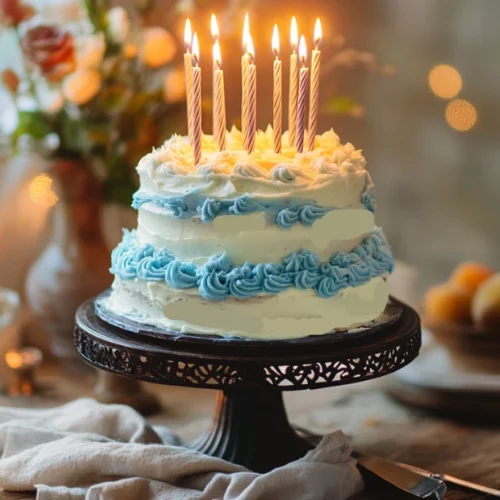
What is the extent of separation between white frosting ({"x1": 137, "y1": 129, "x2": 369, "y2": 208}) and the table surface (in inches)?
25.1

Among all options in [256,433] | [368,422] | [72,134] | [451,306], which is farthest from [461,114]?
[256,433]

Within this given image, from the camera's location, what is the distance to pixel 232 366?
5.45ft

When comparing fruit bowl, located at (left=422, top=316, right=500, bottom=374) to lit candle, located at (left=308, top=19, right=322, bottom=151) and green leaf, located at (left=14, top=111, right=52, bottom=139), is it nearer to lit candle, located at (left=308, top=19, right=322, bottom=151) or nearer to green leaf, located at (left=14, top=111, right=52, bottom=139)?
lit candle, located at (left=308, top=19, right=322, bottom=151)

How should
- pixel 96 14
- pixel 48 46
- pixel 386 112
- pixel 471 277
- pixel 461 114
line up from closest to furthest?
1. pixel 48 46
2. pixel 96 14
3. pixel 471 277
4. pixel 461 114
5. pixel 386 112

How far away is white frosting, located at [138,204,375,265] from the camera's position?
1.75m

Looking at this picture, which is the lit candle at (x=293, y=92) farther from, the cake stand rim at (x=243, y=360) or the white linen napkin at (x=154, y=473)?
the white linen napkin at (x=154, y=473)

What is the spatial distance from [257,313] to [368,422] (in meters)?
0.80

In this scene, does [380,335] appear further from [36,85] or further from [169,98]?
[36,85]

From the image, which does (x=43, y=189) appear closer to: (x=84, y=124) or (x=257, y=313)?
(x=84, y=124)

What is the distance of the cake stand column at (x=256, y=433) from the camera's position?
6.50 ft

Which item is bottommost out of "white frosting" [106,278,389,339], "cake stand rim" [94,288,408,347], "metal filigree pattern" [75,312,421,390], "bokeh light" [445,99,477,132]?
"metal filigree pattern" [75,312,421,390]

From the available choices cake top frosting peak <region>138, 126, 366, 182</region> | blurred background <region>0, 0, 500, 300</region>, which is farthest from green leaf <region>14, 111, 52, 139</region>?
cake top frosting peak <region>138, 126, 366, 182</region>

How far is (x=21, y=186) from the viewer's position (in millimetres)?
2945

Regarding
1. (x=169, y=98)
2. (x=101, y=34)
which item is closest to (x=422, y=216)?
(x=169, y=98)
